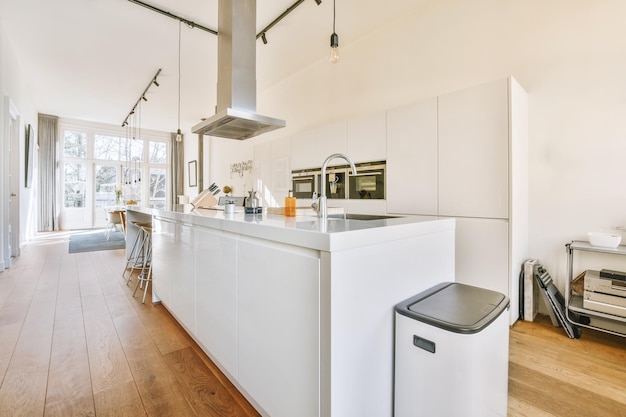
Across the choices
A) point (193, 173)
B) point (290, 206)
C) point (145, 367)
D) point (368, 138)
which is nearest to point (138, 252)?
point (145, 367)

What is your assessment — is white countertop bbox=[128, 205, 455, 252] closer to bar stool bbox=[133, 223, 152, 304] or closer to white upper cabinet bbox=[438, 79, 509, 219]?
white upper cabinet bbox=[438, 79, 509, 219]

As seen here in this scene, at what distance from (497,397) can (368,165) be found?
236 centimetres

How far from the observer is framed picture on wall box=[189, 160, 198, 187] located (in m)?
8.45

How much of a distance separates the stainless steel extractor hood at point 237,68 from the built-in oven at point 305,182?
1255 millimetres

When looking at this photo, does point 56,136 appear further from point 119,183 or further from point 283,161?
point 283,161

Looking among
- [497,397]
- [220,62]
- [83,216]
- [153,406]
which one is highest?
[220,62]

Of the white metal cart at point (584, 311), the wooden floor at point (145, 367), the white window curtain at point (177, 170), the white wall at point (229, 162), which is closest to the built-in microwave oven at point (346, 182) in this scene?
the white wall at point (229, 162)

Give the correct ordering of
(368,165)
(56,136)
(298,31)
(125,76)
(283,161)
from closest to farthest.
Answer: (368,165) → (298,31) → (283,161) → (125,76) → (56,136)

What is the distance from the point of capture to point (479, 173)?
233 cm

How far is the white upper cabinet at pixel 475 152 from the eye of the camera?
7.27ft

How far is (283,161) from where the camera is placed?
14.7 feet

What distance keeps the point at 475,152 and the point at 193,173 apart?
807 cm

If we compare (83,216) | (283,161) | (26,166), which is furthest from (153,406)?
(83,216)

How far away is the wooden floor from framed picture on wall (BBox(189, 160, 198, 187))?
5.97 meters
